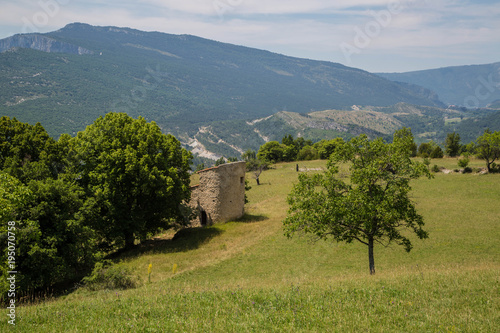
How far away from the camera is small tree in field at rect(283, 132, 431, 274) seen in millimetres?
17375

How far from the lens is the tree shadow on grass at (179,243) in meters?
28.7

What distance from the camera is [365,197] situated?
57.3 feet

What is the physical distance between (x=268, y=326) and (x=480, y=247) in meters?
23.3

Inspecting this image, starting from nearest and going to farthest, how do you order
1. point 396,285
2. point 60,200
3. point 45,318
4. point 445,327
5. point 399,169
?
1. point 445,327
2. point 45,318
3. point 396,285
4. point 399,169
5. point 60,200

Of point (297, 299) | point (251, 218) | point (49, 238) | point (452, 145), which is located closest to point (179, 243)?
point (251, 218)

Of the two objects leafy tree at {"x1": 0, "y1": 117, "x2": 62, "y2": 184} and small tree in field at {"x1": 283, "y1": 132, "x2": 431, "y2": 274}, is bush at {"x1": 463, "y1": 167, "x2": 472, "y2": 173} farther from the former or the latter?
leafy tree at {"x1": 0, "y1": 117, "x2": 62, "y2": 184}

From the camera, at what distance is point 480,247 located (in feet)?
83.4

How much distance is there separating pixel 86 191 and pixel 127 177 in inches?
134

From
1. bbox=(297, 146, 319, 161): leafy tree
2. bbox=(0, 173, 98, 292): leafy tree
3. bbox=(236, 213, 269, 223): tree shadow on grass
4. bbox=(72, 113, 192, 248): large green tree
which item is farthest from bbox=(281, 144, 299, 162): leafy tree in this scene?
bbox=(0, 173, 98, 292): leafy tree

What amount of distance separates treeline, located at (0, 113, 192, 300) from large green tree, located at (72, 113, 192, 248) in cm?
8

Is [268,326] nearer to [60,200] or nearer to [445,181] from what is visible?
[60,200]

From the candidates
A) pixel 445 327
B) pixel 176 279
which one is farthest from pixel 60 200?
pixel 445 327

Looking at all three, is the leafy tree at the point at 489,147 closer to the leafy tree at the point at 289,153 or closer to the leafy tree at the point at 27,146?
the leafy tree at the point at 27,146

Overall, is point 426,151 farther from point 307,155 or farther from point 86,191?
point 86,191
